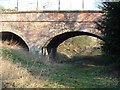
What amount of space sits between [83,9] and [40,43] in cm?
432

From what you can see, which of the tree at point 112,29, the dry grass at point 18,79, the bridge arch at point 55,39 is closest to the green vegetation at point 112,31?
the tree at point 112,29

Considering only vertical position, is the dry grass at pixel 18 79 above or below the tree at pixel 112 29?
below

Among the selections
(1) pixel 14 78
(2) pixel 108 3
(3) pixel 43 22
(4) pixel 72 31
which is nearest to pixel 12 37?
(3) pixel 43 22

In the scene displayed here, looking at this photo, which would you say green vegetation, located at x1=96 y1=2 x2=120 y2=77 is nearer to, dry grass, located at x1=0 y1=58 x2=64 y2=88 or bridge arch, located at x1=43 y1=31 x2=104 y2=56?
dry grass, located at x1=0 y1=58 x2=64 y2=88

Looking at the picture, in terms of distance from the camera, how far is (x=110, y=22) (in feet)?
50.2

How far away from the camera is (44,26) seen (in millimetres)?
24812

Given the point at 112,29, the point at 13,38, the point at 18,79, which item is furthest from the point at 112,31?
the point at 13,38

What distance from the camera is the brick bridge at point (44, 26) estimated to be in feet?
76.9

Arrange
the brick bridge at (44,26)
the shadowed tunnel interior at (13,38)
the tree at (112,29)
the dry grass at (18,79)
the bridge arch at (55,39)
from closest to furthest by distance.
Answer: the dry grass at (18,79)
the tree at (112,29)
the brick bridge at (44,26)
the bridge arch at (55,39)
the shadowed tunnel interior at (13,38)

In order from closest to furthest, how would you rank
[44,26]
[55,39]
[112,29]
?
1. [112,29]
2. [44,26]
3. [55,39]

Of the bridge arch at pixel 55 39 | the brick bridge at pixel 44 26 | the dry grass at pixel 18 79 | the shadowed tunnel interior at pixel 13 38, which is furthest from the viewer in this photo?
the shadowed tunnel interior at pixel 13 38

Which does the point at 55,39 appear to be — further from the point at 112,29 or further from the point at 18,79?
the point at 18,79

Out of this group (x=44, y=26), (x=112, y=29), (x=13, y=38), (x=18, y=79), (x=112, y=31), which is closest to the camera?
(x=18, y=79)

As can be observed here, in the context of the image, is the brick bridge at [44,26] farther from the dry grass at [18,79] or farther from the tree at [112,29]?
the dry grass at [18,79]
